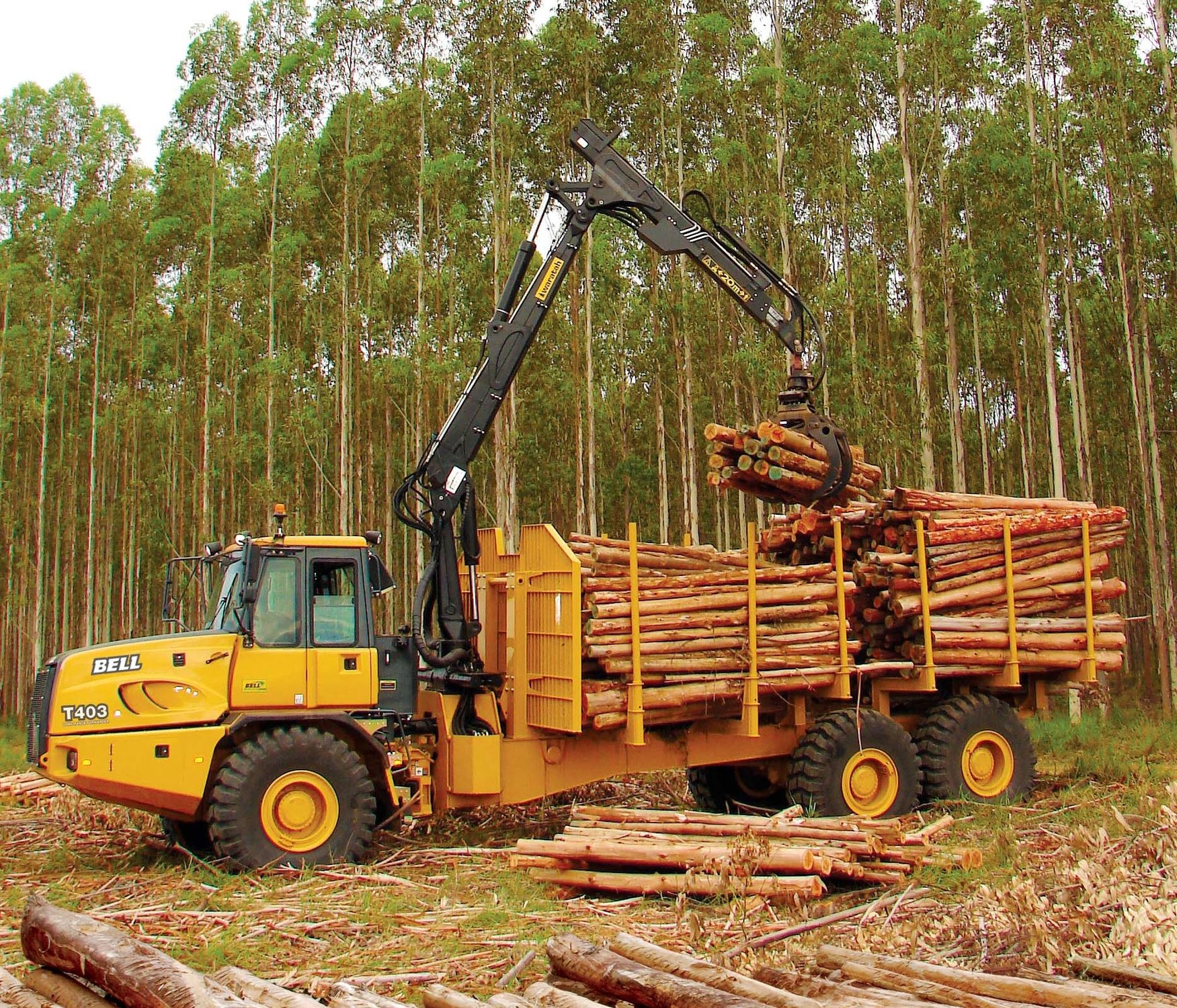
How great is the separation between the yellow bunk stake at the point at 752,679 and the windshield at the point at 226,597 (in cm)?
437

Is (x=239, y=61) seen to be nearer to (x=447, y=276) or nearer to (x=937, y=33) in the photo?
(x=447, y=276)

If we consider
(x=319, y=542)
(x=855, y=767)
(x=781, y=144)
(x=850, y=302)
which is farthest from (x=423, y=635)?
(x=781, y=144)

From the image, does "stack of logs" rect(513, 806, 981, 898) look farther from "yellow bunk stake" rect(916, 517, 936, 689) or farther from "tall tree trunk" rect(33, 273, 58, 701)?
"tall tree trunk" rect(33, 273, 58, 701)

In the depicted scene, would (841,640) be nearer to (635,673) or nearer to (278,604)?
(635,673)


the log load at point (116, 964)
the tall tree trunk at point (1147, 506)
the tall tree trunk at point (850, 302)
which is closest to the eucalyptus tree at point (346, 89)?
the tall tree trunk at point (850, 302)

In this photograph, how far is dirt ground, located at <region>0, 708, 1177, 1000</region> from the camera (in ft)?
19.5

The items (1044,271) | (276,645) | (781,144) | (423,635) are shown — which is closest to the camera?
(276,645)

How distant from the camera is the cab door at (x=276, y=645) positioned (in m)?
8.94

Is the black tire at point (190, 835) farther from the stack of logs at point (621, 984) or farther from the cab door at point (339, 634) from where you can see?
the stack of logs at point (621, 984)

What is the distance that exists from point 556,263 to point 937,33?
58.1ft

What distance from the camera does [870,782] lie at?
10344 mm

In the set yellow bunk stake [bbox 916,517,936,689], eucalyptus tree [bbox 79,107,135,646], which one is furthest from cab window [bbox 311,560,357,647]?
eucalyptus tree [bbox 79,107,135,646]

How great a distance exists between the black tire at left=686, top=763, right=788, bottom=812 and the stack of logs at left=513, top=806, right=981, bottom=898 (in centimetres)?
263

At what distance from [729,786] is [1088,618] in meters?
4.16
